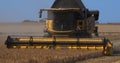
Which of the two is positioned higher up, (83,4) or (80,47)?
(83,4)

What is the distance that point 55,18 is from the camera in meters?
26.6

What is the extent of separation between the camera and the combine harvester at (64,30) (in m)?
25.4

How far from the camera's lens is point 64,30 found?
2653cm

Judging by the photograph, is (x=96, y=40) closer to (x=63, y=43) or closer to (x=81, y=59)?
(x=63, y=43)

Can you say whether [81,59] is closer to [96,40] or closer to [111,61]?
[111,61]

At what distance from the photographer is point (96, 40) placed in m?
25.3

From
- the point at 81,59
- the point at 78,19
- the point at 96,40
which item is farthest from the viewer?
the point at 78,19

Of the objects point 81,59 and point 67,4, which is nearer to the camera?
point 81,59

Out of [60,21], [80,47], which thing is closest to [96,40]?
[80,47]

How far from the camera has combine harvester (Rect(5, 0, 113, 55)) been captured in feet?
83.4

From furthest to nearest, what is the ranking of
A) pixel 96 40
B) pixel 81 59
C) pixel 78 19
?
1. pixel 78 19
2. pixel 96 40
3. pixel 81 59

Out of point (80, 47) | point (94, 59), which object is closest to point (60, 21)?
point (80, 47)

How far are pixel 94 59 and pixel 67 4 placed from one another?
556 centimetres

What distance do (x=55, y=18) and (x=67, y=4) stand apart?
1074 millimetres
